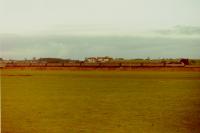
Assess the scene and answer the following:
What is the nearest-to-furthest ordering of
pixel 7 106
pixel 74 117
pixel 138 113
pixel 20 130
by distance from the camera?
pixel 20 130, pixel 74 117, pixel 138 113, pixel 7 106

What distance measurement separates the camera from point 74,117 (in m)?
11.0

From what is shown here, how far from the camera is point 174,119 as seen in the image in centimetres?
1068

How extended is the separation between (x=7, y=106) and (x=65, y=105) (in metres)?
1.91

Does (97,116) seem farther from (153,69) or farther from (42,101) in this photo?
(153,69)

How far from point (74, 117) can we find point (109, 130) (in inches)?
79.8

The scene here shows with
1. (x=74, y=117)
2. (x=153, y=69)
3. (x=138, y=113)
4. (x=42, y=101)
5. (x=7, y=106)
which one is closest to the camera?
(x=74, y=117)

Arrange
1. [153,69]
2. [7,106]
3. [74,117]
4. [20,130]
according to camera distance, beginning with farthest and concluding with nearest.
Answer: [153,69] < [7,106] < [74,117] < [20,130]

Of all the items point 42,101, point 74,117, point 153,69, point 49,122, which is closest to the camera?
point 49,122

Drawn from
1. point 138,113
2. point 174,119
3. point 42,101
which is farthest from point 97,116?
point 42,101

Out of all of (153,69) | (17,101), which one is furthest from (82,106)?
(153,69)

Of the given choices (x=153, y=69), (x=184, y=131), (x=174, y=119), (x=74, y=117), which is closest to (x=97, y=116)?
(x=74, y=117)

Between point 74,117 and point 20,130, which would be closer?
point 20,130

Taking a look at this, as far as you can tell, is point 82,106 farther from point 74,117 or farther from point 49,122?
point 49,122

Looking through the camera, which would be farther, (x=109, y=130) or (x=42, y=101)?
(x=42, y=101)
